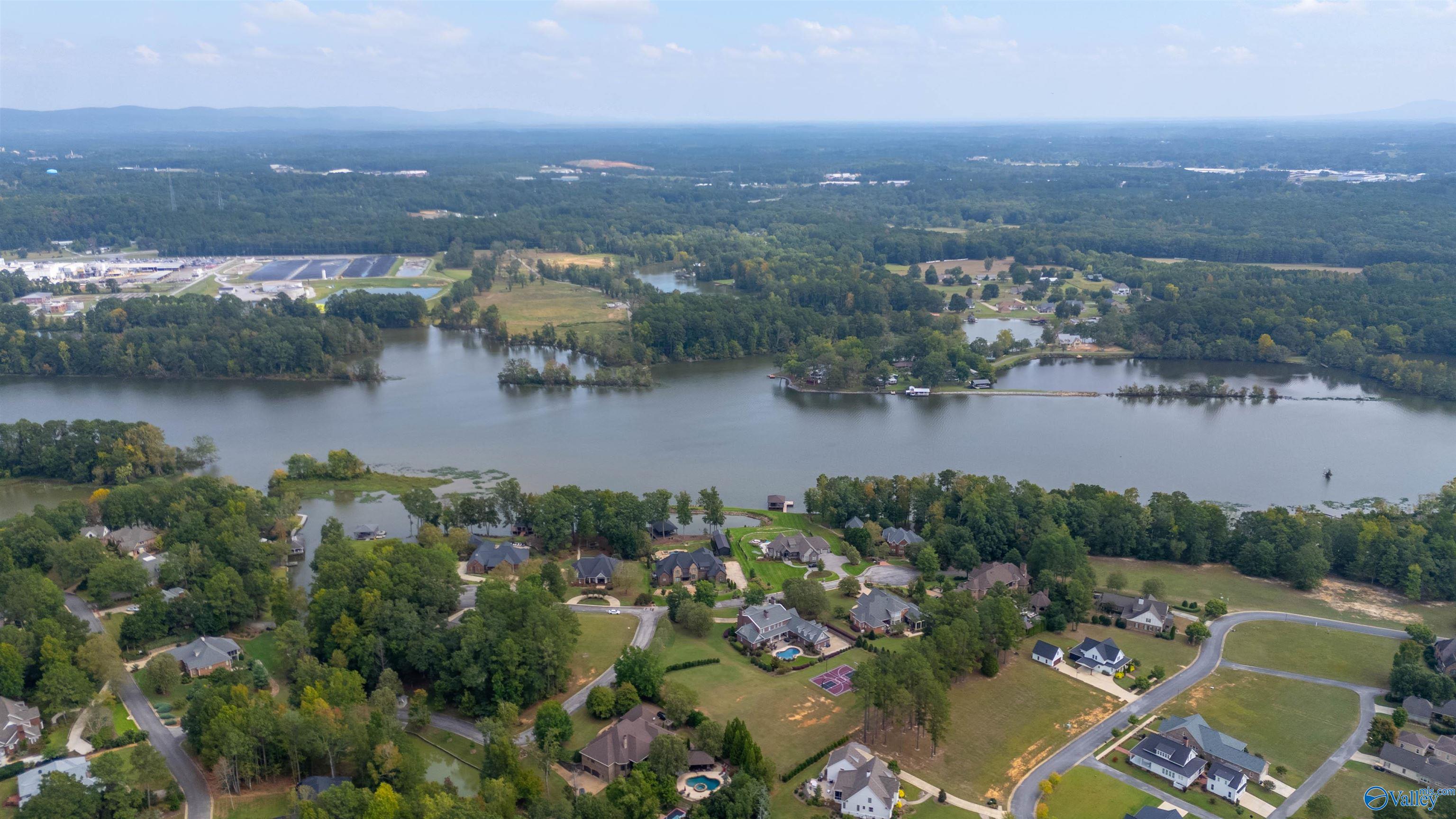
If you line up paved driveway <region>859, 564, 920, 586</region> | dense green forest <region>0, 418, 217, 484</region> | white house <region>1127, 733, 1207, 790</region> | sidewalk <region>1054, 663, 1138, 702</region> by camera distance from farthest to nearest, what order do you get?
dense green forest <region>0, 418, 217, 484</region>
paved driveway <region>859, 564, 920, 586</region>
sidewalk <region>1054, 663, 1138, 702</region>
white house <region>1127, 733, 1207, 790</region>

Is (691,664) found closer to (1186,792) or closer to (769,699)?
(769,699)

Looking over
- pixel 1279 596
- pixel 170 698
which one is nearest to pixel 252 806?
pixel 170 698

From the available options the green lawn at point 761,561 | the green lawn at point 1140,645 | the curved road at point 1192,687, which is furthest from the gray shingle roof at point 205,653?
the green lawn at point 1140,645

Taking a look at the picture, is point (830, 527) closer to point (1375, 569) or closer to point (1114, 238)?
point (1375, 569)

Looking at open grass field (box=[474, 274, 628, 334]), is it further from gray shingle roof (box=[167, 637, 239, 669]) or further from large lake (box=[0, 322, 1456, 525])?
gray shingle roof (box=[167, 637, 239, 669])

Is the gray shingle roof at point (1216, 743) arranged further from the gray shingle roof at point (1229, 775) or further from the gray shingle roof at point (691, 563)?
the gray shingle roof at point (691, 563)

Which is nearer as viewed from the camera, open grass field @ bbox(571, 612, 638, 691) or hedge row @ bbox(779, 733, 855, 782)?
hedge row @ bbox(779, 733, 855, 782)

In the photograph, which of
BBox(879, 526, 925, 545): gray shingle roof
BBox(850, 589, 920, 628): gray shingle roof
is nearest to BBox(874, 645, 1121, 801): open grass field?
BBox(850, 589, 920, 628): gray shingle roof
